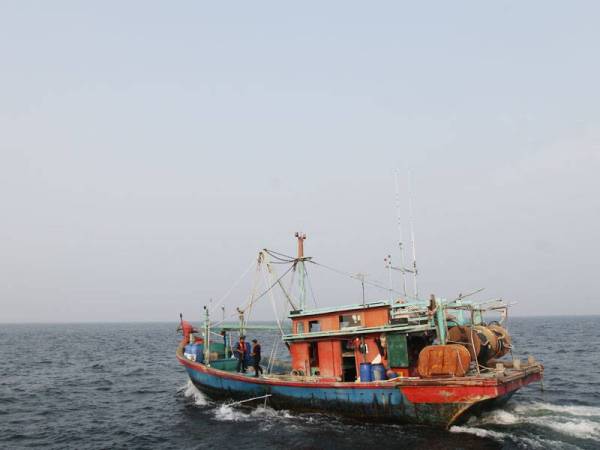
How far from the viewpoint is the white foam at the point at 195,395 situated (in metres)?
26.5

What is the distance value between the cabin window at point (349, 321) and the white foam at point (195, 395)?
9.75 metres

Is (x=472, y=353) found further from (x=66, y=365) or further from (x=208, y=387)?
(x=66, y=365)

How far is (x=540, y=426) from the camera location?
19031mm

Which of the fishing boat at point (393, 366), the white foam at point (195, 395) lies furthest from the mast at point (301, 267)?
the white foam at point (195, 395)

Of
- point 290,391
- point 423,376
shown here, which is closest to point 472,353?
point 423,376

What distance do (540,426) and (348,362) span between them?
8.38m

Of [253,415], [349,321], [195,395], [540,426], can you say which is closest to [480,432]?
[540,426]

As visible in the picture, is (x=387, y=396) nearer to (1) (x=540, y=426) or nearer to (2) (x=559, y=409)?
(1) (x=540, y=426)

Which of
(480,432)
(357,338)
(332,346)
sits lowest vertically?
(480,432)

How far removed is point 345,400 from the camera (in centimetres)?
2031

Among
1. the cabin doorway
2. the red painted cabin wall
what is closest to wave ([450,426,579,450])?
the red painted cabin wall

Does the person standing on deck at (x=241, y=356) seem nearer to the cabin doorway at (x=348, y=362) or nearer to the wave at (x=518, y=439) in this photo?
the cabin doorway at (x=348, y=362)

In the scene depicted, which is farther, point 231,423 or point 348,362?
point 348,362

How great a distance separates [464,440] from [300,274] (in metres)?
11.6
